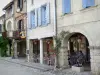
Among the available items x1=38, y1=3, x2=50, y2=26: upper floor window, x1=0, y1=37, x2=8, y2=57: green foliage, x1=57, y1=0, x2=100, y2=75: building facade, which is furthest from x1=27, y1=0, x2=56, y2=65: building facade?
x1=0, y1=37, x2=8, y2=57: green foliage

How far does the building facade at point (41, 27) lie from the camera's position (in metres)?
21.8

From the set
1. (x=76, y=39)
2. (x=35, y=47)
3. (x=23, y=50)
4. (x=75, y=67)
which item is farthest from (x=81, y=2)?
(x=23, y=50)

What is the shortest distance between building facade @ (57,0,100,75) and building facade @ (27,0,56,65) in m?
1.71

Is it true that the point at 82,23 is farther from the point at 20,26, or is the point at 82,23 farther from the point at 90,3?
the point at 20,26

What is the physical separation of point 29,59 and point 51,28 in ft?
21.8

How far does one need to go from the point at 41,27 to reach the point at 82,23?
769cm

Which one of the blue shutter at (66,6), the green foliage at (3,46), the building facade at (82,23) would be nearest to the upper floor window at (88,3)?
the building facade at (82,23)

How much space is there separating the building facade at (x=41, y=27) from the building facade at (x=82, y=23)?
1.71m

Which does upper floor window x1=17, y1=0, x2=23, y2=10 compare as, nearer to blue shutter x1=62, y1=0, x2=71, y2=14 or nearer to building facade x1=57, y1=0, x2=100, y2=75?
building facade x1=57, y1=0, x2=100, y2=75

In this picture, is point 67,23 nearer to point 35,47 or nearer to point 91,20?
point 91,20

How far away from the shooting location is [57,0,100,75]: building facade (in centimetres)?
1552

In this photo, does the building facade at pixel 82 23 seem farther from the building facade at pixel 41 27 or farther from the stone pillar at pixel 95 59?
the building facade at pixel 41 27

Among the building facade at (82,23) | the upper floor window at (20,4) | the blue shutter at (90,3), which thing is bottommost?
the building facade at (82,23)

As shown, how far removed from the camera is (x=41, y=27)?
78.8ft
